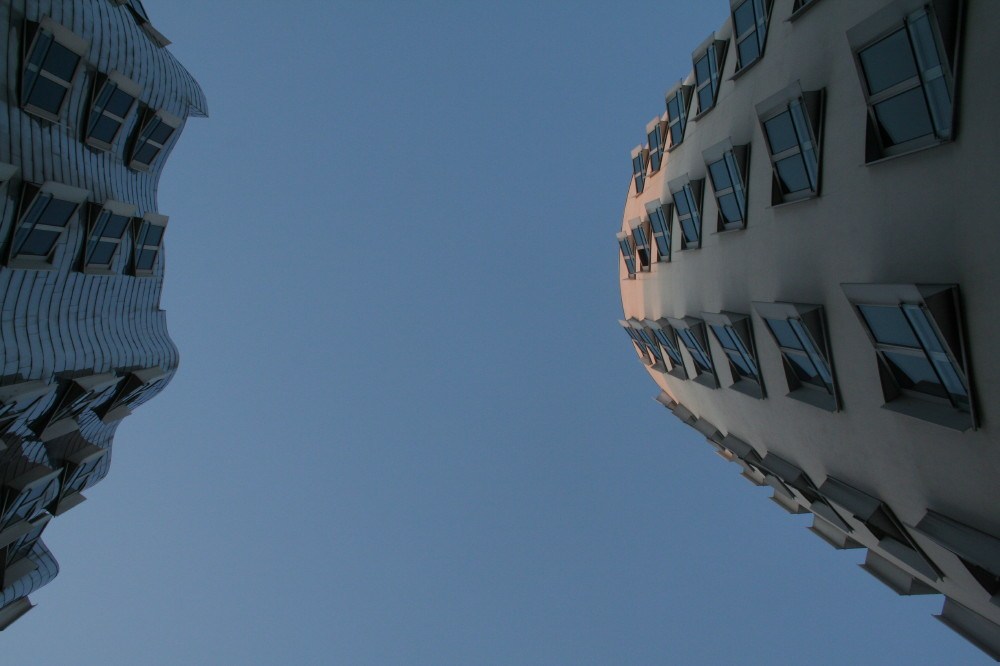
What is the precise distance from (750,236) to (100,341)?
2720cm

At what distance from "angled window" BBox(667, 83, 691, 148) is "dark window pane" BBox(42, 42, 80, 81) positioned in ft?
78.6

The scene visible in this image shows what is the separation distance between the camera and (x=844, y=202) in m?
12.9

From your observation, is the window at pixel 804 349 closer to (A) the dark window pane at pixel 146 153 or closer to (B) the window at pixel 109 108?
(B) the window at pixel 109 108

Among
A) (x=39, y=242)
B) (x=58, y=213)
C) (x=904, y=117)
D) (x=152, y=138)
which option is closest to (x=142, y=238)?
(x=152, y=138)

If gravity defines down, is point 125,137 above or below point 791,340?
above

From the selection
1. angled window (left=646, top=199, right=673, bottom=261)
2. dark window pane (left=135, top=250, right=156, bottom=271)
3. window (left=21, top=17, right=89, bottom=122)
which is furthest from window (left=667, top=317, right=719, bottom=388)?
dark window pane (left=135, top=250, right=156, bottom=271)

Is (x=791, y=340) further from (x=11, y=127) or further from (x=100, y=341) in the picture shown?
(x=100, y=341)

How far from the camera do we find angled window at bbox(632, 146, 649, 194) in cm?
3391

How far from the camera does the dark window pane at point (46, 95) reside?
770 inches

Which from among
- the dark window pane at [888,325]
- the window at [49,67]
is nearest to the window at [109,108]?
the window at [49,67]

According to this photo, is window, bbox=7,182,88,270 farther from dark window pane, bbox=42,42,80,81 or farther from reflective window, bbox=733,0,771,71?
reflective window, bbox=733,0,771,71

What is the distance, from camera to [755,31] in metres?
17.6

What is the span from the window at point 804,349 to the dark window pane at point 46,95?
24589 millimetres

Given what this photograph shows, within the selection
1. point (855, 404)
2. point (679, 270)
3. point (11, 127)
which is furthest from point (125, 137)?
point (855, 404)
